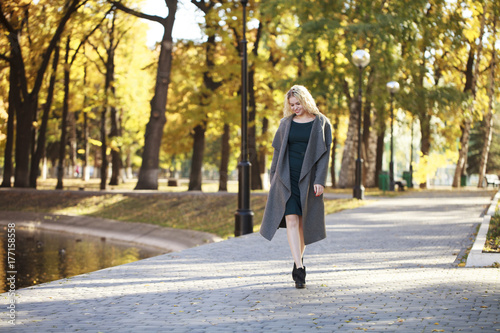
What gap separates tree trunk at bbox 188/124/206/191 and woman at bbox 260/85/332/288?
24432 millimetres

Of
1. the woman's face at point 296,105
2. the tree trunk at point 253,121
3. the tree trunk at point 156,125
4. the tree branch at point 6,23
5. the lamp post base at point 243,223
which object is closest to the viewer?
the woman's face at point 296,105

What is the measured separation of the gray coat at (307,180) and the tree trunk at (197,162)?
80.0 feet

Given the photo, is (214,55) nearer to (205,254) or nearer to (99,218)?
(99,218)

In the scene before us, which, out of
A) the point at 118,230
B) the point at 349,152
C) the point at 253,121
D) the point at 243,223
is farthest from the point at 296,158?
the point at 349,152

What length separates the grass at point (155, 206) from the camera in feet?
65.7

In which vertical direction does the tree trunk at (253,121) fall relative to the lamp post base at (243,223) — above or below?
above

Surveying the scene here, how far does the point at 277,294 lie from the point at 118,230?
1541cm

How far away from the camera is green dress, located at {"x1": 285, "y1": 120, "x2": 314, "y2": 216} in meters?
6.93

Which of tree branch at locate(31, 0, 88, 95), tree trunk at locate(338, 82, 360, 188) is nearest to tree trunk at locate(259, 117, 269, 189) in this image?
tree trunk at locate(338, 82, 360, 188)

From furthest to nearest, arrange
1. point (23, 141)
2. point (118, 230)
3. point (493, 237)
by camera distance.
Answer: point (23, 141) < point (118, 230) < point (493, 237)

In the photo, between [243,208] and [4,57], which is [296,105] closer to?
[243,208]

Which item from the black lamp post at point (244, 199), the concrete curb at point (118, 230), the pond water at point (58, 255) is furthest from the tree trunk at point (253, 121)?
the black lamp post at point (244, 199)

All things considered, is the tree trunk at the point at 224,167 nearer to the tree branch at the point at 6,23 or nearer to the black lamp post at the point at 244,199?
the tree branch at the point at 6,23

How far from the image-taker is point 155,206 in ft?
74.8
